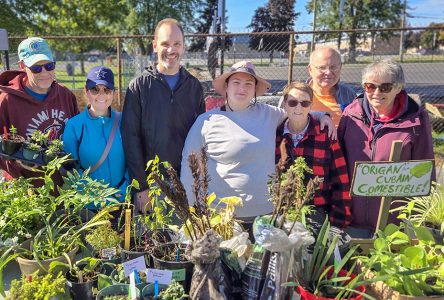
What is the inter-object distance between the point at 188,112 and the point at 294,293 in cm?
158

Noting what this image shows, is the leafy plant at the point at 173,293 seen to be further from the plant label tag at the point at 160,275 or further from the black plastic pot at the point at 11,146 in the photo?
the black plastic pot at the point at 11,146

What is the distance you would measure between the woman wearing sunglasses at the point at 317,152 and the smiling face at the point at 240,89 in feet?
0.76

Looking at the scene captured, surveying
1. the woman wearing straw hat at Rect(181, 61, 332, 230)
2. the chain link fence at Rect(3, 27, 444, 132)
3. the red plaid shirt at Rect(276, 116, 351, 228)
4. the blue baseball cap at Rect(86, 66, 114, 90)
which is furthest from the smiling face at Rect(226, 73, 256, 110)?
the chain link fence at Rect(3, 27, 444, 132)

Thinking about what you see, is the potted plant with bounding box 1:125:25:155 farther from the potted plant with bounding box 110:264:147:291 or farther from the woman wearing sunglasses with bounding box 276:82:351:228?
the woman wearing sunglasses with bounding box 276:82:351:228

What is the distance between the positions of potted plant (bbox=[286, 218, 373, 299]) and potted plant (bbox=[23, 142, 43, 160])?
5.16ft

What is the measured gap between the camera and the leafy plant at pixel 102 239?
66.6 inches

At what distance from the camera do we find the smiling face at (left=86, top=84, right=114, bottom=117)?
2.46 metres

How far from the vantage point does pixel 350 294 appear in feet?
4.57

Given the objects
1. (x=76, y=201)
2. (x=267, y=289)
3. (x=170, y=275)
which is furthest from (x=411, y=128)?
(x=76, y=201)

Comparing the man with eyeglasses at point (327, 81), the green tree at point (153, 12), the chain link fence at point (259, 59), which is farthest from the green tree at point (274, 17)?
the man with eyeglasses at point (327, 81)

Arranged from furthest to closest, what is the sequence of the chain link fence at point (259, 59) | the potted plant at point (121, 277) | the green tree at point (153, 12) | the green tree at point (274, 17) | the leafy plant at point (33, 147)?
1. the green tree at point (274, 17)
2. the green tree at point (153, 12)
3. the chain link fence at point (259, 59)
4. the leafy plant at point (33, 147)
5. the potted plant at point (121, 277)

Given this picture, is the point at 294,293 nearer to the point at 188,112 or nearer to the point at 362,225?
the point at 362,225

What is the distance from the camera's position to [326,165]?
91.4 inches

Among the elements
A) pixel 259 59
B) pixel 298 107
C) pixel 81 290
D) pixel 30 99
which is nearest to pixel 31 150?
pixel 30 99
